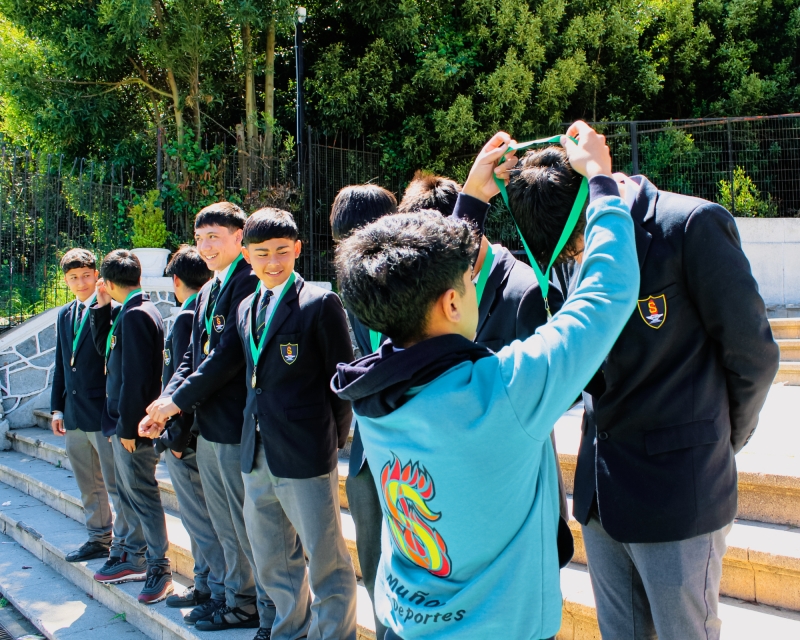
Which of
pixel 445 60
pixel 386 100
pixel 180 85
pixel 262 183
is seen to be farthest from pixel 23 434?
pixel 445 60

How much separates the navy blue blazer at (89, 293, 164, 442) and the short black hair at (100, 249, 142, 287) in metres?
0.14

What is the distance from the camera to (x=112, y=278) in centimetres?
442

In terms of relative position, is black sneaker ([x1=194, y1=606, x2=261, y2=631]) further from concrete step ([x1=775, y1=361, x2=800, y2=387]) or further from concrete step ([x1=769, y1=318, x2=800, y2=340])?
concrete step ([x1=769, y1=318, x2=800, y2=340])

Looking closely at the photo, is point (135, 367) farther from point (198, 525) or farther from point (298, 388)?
point (298, 388)

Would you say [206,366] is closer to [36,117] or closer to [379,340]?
[379,340]

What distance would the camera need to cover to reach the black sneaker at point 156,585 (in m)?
4.03

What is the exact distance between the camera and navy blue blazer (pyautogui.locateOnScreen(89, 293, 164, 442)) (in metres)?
4.08

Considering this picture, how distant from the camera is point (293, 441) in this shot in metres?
2.97

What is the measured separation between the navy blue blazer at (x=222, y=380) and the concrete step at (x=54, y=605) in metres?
1.54

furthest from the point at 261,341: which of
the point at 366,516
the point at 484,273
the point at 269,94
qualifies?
the point at 269,94

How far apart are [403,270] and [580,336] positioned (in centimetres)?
37

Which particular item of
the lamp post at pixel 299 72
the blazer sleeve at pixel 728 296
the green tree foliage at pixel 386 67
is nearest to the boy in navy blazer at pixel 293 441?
the blazer sleeve at pixel 728 296

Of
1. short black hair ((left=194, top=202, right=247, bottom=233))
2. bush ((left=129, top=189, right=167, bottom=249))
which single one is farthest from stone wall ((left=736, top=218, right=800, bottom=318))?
short black hair ((left=194, top=202, right=247, bottom=233))

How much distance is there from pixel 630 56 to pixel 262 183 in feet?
21.6
